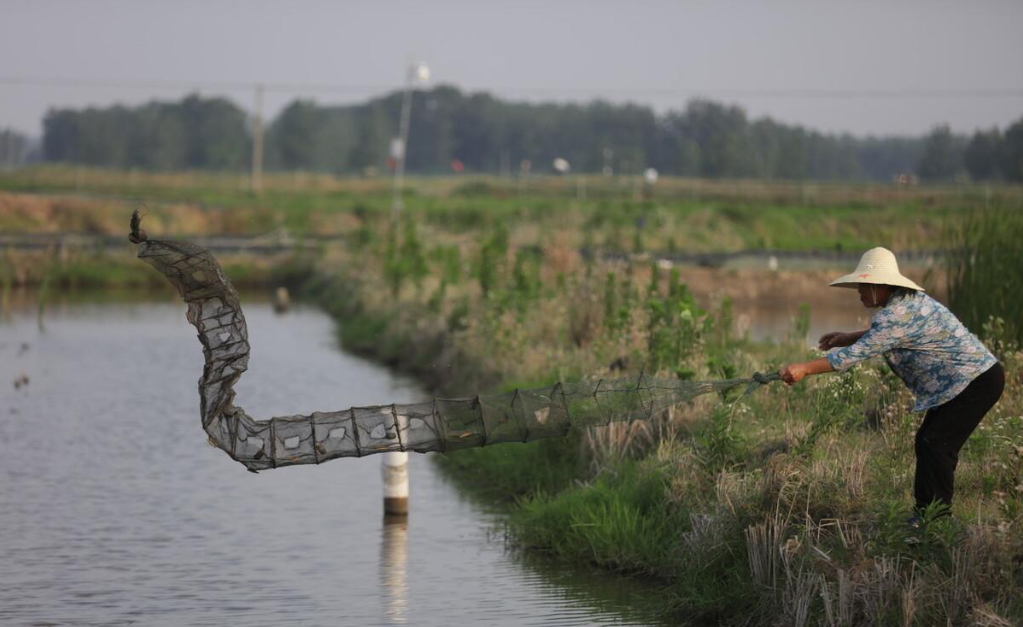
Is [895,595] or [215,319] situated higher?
[215,319]

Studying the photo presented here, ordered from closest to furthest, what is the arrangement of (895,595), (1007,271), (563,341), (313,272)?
(895,595)
(1007,271)
(563,341)
(313,272)

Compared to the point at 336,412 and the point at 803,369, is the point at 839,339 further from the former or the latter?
the point at 336,412

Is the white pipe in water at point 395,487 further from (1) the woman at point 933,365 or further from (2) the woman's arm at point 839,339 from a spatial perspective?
(1) the woman at point 933,365

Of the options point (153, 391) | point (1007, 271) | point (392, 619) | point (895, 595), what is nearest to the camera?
point (895, 595)

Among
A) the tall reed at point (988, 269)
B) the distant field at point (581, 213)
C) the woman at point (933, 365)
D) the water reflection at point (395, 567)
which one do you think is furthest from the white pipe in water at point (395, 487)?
the distant field at point (581, 213)

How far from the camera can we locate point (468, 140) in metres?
157

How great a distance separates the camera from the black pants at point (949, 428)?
330 inches

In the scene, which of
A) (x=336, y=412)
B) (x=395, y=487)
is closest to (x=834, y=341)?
(x=336, y=412)

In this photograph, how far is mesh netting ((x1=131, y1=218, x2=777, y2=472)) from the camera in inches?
325

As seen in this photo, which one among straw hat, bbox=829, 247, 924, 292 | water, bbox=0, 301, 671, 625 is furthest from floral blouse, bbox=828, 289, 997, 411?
water, bbox=0, 301, 671, 625

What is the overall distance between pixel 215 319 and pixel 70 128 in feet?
525

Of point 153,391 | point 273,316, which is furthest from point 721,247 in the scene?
point 153,391

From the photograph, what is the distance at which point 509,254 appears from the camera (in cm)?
2627

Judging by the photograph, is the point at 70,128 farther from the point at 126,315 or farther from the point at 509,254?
the point at 509,254
